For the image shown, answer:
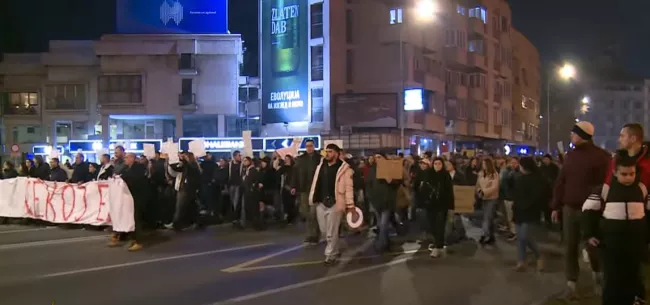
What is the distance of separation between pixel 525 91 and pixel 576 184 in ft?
238

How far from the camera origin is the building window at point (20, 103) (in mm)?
57656

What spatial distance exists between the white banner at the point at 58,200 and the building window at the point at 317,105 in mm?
30099

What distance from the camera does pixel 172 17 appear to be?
178 feet

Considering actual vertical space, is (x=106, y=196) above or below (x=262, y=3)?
below

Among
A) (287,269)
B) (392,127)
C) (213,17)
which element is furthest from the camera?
(213,17)

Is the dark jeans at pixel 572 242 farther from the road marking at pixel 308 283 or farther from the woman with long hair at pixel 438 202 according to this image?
the woman with long hair at pixel 438 202

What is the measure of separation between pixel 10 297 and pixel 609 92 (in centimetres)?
13042

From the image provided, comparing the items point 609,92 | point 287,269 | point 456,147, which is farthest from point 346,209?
point 609,92

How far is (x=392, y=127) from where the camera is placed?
47562 millimetres

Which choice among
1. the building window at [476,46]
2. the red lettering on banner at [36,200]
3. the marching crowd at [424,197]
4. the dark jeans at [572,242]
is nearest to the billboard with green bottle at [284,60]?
the building window at [476,46]

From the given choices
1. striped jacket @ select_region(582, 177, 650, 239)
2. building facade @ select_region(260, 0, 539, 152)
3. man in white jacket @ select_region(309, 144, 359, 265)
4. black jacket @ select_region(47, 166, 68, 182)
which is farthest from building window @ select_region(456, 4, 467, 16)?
striped jacket @ select_region(582, 177, 650, 239)

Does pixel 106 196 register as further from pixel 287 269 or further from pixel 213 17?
pixel 213 17

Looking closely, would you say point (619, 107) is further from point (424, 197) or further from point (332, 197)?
point (332, 197)

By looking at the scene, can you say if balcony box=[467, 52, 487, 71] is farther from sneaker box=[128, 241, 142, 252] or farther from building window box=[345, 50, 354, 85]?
Answer: sneaker box=[128, 241, 142, 252]
